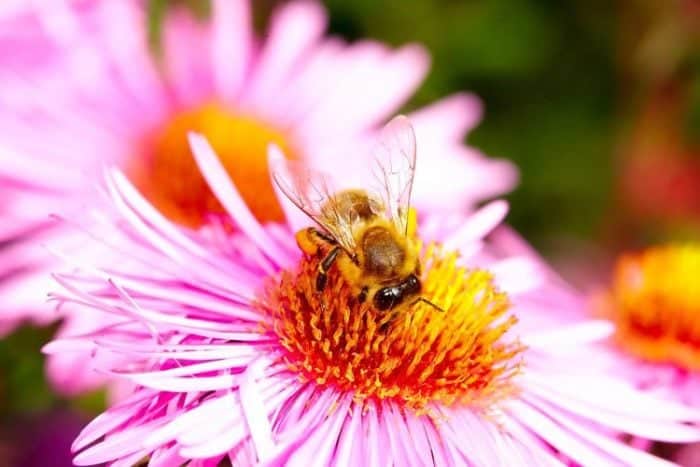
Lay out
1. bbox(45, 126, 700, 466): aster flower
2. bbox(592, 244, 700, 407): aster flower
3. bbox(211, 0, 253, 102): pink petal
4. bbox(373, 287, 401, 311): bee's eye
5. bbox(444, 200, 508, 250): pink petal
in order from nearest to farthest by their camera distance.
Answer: bbox(45, 126, 700, 466): aster flower → bbox(373, 287, 401, 311): bee's eye → bbox(444, 200, 508, 250): pink petal → bbox(592, 244, 700, 407): aster flower → bbox(211, 0, 253, 102): pink petal

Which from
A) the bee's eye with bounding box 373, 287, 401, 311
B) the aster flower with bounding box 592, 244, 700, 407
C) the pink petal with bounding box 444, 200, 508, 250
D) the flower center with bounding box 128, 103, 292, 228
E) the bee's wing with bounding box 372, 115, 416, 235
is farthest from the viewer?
the flower center with bounding box 128, 103, 292, 228

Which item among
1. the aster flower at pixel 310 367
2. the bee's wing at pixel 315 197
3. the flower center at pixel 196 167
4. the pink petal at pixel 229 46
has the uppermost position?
the pink petal at pixel 229 46

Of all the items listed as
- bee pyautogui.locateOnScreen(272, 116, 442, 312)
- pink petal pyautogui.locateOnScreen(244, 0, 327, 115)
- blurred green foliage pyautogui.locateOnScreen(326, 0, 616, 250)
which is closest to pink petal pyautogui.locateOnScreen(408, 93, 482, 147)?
pink petal pyautogui.locateOnScreen(244, 0, 327, 115)

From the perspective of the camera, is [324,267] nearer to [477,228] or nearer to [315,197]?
[315,197]

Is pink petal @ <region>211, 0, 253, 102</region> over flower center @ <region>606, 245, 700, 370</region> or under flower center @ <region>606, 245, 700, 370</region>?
over

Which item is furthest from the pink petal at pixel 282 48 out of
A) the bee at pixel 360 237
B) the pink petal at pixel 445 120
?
the bee at pixel 360 237

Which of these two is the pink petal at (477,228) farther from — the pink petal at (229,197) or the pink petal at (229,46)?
the pink petal at (229,46)

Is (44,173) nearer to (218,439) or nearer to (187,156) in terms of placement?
(187,156)

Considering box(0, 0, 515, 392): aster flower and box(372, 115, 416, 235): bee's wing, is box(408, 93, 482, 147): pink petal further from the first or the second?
box(372, 115, 416, 235): bee's wing
